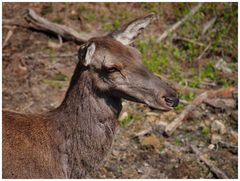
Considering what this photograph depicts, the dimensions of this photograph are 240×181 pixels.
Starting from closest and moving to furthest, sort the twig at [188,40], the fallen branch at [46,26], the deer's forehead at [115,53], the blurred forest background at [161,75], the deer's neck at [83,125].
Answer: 1. the deer's forehead at [115,53]
2. the deer's neck at [83,125]
3. the blurred forest background at [161,75]
4. the fallen branch at [46,26]
5. the twig at [188,40]

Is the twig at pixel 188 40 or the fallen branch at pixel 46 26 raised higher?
the twig at pixel 188 40

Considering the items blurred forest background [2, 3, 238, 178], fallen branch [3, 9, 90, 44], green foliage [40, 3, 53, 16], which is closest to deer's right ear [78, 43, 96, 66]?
blurred forest background [2, 3, 238, 178]

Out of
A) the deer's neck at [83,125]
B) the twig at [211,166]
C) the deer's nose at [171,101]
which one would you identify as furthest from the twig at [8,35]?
the deer's nose at [171,101]

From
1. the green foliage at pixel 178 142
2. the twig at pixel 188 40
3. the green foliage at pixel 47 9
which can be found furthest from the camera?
the green foliage at pixel 47 9

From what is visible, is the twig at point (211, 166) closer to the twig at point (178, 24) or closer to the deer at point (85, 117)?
the deer at point (85, 117)

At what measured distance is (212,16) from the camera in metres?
10.3

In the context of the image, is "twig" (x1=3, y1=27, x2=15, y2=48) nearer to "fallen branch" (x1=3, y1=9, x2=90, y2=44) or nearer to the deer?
"fallen branch" (x1=3, y1=9, x2=90, y2=44)

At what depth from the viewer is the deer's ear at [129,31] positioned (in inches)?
215

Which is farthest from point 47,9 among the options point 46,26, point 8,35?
point 8,35

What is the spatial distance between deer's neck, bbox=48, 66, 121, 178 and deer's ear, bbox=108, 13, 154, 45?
0.57 meters

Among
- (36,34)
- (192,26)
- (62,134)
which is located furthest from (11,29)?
(62,134)

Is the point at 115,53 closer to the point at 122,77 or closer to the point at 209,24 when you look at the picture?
the point at 122,77

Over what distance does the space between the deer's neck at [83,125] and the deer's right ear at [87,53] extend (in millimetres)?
137

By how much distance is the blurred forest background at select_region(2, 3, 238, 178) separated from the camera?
7.20 metres
